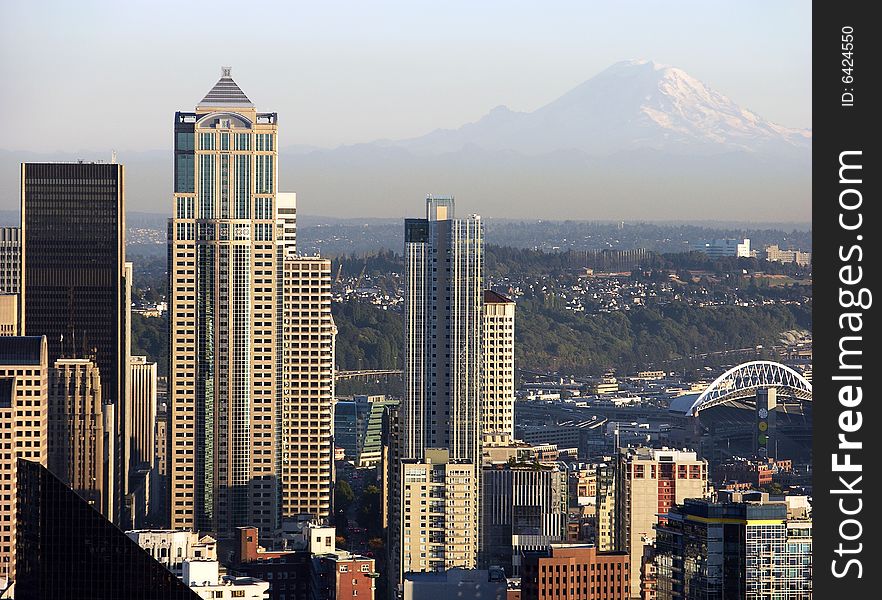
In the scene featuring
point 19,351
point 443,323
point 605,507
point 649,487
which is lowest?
point 605,507

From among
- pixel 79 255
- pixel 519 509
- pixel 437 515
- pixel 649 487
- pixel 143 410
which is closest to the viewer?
pixel 649 487

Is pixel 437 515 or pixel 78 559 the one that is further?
pixel 437 515

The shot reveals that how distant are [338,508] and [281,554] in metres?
4.39

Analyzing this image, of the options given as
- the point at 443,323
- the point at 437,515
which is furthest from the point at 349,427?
the point at 437,515

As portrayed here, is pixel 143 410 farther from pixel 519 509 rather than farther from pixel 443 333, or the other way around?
pixel 519 509

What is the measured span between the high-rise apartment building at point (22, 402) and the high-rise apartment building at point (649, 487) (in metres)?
4.52

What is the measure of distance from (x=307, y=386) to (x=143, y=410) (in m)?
1.99

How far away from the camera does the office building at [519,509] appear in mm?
14305

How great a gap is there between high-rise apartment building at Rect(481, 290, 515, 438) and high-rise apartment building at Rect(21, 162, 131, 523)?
4577 mm

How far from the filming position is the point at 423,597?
1206 centimetres

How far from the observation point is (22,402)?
14.6 meters

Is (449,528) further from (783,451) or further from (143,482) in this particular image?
(783,451)
